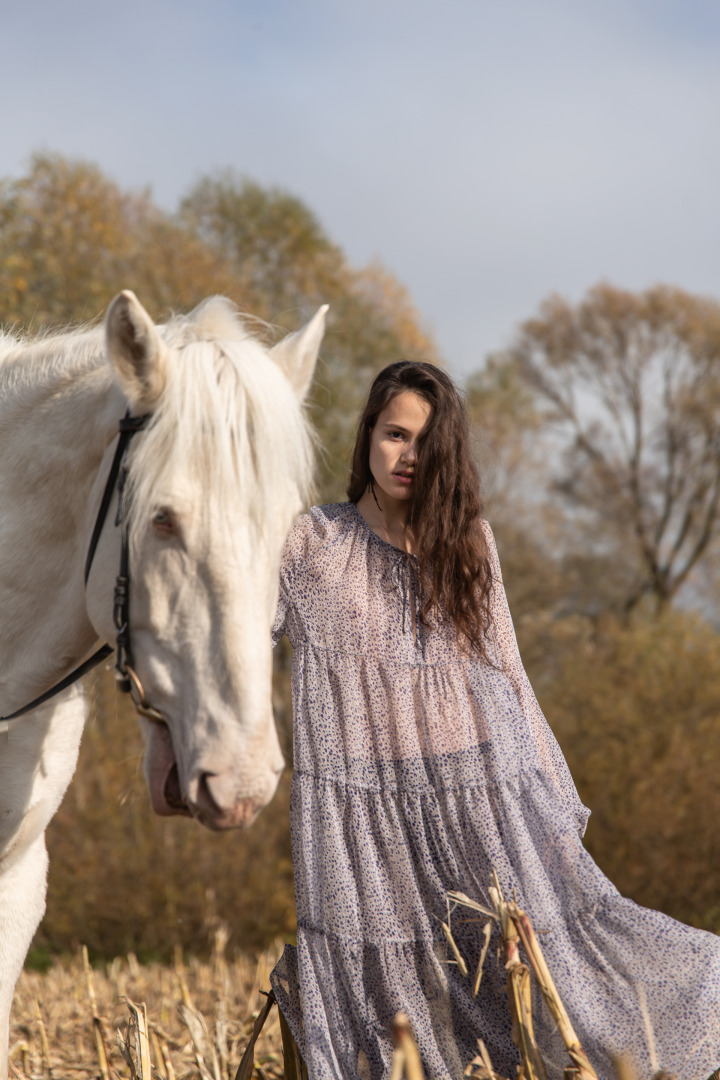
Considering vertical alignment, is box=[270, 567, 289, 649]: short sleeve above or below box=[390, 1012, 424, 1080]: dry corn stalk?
above

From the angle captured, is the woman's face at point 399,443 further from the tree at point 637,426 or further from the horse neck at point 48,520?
the tree at point 637,426

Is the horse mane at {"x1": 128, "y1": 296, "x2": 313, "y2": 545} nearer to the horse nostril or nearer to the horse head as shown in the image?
the horse head

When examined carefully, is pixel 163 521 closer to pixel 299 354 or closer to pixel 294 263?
pixel 299 354

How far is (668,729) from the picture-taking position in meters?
10.9

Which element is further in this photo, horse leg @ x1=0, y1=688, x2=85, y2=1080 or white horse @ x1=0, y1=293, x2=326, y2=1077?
horse leg @ x1=0, y1=688, x2=85, y2=1080

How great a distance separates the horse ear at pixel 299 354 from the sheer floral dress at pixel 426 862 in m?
0.56

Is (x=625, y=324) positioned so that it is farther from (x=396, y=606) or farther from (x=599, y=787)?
(x=396, y=606)

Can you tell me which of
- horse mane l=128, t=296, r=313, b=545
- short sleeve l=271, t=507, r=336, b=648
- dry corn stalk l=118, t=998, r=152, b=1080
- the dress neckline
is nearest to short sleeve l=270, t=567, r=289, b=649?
short sleeve l=271, t=507, r=336, b=648

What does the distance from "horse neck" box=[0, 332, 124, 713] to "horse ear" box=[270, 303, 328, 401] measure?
0.45 meters

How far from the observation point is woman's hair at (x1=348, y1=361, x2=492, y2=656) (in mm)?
2814

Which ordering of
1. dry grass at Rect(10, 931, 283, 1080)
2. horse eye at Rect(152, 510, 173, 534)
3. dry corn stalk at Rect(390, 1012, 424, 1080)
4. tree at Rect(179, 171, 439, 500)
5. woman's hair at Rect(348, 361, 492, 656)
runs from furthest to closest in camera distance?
tree at Rect(179, 171, 439, 500) → dry grass at Rect(10, 931, 283, 1080) → woman's hair at Rect(348, 361, 492, 656) → horse eye at Rect(152, 510, 173, 534) → dry corn stalk at Rect(390, 1012, 424, 1080)

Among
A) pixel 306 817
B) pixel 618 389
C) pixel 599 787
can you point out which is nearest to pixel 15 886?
pixel 306 817

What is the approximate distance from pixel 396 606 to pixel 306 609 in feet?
0.89

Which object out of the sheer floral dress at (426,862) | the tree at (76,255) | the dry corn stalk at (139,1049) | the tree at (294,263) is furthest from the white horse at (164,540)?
the tree at (294,263)
